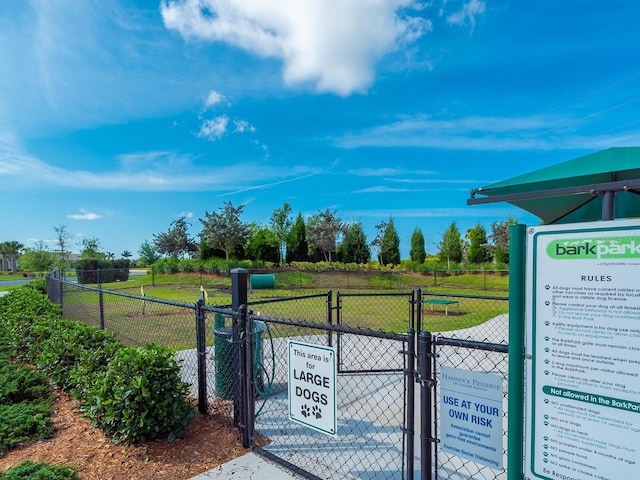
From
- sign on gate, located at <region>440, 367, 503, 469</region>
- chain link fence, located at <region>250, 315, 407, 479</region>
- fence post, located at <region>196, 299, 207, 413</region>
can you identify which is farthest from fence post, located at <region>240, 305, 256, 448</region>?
sign on gate, located at <region>440, 367, 503, 469</region>

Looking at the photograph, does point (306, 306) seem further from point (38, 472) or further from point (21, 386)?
point (38, 472)

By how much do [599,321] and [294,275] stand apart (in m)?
23.4

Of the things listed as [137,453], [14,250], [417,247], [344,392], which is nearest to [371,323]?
[344,392]

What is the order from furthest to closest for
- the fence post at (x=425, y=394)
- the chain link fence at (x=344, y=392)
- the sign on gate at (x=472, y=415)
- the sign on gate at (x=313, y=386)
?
A: 1. the sign on gate at (x=313, y=386)
2. the chain link fence at (x=344, y=392)
3. the fence post at (x=425, y=394)
4. the sign on gate at (x=472, y=415)

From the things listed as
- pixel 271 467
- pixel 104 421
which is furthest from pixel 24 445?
pixel 271 467

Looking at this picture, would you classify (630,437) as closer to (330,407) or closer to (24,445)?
(330,407)

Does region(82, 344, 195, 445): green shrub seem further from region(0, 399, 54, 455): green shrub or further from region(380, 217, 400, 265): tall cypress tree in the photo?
region(380, 217, 400, 265): tall cypress tree

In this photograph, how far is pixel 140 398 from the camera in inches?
135

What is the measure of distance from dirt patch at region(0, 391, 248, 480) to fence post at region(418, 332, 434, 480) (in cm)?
178

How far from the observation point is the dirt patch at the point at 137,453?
315 centimetres

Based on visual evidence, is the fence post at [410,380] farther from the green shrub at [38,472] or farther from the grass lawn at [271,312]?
the green shrub at [38,472]

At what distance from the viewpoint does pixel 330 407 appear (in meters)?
2.78

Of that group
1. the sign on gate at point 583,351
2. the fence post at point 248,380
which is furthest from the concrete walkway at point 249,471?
the sign on gate at point 583,351

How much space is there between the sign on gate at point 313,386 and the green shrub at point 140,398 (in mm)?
1252
